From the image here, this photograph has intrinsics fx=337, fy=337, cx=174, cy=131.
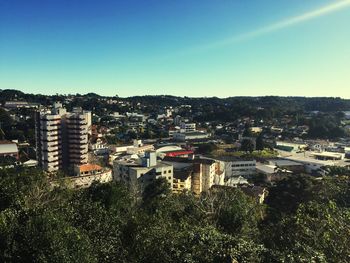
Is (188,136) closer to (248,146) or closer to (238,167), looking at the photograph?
(248,146)

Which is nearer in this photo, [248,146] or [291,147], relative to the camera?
[248,146]

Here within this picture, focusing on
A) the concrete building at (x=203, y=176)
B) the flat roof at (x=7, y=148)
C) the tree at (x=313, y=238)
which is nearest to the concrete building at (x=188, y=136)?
the concrete building at (x=203, y=176)

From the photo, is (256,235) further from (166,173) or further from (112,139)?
(112,139)

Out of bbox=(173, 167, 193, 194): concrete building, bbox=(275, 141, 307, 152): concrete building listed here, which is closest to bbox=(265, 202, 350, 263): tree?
bbox=(173, 167, 193, 194): concrete building

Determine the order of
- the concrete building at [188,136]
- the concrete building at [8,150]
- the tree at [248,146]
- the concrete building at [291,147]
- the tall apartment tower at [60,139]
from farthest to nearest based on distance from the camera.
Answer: the concrete building at [188,136] < the concrete building at [291,147] < the tree at [248,146] < the concrete building at [8,150] < the tall apartment tower at [60,139]

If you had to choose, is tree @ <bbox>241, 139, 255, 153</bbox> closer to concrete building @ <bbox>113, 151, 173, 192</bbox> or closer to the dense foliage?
concrete building @ <bbox>113, 151, 173, 192</bbox>

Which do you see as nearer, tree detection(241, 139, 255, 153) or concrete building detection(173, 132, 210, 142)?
tree detection(241, 139, 255, 153)

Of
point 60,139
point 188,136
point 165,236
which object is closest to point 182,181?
point 60,139

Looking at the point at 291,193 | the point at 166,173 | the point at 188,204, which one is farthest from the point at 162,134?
the point at 188,204

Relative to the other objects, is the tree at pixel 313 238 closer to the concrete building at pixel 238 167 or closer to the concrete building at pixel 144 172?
the concrete building at pixel 144 172
